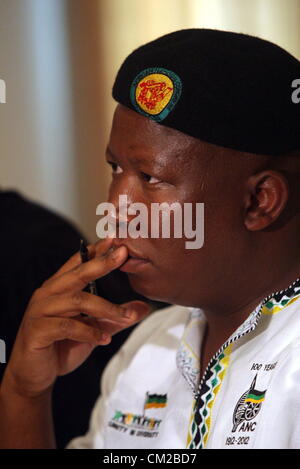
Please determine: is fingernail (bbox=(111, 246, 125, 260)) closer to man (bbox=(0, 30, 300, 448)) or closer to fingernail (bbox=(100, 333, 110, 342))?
man (bbox=(0, 30, 300, 448))

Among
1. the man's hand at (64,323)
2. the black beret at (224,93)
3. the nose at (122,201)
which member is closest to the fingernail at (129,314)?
the man's hand at (64,323)

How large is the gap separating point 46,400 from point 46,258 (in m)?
0.46

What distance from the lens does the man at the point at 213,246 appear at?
903 millimetres

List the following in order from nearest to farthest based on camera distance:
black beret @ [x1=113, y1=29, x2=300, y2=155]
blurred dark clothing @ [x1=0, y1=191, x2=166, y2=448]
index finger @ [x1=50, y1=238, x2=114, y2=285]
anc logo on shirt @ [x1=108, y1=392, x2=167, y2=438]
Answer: black beret @ [x1=113, y1=29, x2=300, y2=155] → index finger @ [x1=50, y1=238, x2=114, y2=285] → anc logo on shirt @ [x1=108, y1=392, x2=167, y2=438] → blurred dark clothing @ [x1=0, y1=191, x2=166, y2=448]

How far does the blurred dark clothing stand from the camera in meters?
1.47

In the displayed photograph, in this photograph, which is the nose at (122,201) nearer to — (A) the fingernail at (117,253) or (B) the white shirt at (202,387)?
(A) the fingernail at (117,253)

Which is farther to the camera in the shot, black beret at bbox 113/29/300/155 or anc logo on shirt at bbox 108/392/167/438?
anc logo on shirt at bbox 108/392/167/438

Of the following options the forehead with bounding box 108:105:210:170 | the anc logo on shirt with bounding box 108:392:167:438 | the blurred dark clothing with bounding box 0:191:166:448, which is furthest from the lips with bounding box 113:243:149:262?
the blurred dark clothing with bounding box 0:191:166:448

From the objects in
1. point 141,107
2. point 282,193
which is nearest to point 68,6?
point 141,107

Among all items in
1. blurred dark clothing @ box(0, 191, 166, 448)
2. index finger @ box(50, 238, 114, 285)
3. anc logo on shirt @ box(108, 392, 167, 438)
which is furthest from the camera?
blurred dark clothing @ box(0, 191, 166, 448)

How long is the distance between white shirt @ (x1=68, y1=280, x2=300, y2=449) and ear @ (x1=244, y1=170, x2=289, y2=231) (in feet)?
0.35

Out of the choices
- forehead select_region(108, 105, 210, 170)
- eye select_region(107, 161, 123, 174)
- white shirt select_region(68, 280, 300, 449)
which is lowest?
white shirt select_region(68, 280, 300, 449)

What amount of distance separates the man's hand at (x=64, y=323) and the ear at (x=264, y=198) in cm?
17

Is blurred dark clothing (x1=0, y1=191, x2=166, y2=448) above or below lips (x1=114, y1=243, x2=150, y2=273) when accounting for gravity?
below
